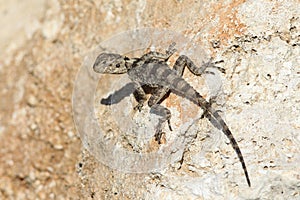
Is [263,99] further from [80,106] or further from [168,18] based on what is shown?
[80,106]

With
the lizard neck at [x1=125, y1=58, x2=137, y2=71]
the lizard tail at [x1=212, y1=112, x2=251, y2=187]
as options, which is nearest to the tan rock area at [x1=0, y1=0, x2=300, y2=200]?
the lizard tail at [x1=212, y1=112, x2=251, y2=187]

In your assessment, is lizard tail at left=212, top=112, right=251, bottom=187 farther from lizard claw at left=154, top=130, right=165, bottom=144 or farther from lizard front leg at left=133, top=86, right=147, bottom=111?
lizard front leg at left=133, top=86, right=147, bottom=111

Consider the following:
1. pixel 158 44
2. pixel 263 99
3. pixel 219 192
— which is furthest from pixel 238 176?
pixel 158 44

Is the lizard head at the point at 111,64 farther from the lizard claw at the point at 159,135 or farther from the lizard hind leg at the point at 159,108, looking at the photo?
the lizard claw at the point at 159,135

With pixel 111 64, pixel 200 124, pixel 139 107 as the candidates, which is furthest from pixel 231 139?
pixel 111 64

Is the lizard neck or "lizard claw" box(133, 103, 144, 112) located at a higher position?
the lizard neck
